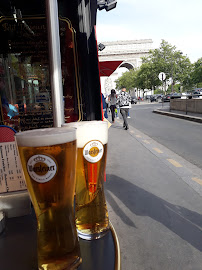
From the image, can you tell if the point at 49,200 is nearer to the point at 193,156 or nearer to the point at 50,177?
the point at 50,177

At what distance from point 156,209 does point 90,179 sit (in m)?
1.80

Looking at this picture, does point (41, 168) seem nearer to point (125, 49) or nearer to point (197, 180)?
point (197, 180)

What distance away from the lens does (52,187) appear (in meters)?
0.61

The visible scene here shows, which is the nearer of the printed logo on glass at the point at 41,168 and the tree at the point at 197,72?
the printed logo on glass at the point at 41,168

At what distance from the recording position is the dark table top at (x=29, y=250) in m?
0.60

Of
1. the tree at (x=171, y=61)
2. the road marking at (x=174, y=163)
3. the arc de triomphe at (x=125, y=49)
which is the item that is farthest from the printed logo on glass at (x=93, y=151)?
the arc de triomphe at (x=125, y=49)

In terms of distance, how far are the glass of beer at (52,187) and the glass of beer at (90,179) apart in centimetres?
12

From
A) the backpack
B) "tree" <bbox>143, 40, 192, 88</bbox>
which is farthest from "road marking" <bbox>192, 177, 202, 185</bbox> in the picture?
"tree" <bbox>143, 40, 192, 88</bbox>

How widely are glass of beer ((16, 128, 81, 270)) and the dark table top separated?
1.4 inches

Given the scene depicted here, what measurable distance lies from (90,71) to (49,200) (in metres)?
1.26

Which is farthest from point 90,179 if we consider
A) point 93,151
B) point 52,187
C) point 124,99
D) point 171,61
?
point 171,61

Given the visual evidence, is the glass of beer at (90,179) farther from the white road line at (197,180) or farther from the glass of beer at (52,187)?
the white road line at (197,180)

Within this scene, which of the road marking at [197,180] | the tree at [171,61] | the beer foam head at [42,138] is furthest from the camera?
the tree at [171,61]

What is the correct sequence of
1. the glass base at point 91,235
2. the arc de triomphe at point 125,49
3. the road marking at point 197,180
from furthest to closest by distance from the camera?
the arc de triomphe at point 125,49 → the road marking at point 197,180 → the glass base at point 91,235
